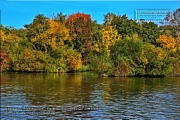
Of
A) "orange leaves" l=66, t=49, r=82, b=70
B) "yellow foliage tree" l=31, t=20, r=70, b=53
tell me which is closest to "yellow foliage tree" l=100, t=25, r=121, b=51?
"orange leaves" l=66, t=49, r=82, b=70

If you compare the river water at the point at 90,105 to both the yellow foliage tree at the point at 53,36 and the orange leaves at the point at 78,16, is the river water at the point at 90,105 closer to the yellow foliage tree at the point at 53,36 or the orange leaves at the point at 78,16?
the yellow foliage tree at the point at 53,36

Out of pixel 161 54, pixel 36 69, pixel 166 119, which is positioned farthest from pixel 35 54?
pixel 166 119

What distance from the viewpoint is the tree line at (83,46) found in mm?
51750

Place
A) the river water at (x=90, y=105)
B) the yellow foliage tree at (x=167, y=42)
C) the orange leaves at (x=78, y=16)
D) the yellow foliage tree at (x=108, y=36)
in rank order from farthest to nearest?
1. the orange leaves at (x=78, y=16)
2. the yellow foliage tree at (x=108, y=36)
3. the yellow foliage tree at (x=167, y=42)
4. the river water at (x=90, y=105)

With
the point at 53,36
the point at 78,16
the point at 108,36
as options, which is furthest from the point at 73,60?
the point at 78,16

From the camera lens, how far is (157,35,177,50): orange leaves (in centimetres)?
6241

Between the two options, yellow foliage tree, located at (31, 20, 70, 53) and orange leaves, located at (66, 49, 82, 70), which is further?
yellow foliage tree, located at (31, 20, 70, 53)

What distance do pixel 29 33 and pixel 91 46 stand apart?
40.5 ft

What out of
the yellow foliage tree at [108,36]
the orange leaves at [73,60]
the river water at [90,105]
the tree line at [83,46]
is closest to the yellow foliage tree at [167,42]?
the tree line at [83,46]

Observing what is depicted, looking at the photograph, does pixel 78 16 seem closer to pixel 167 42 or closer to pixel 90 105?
pixel 167 42

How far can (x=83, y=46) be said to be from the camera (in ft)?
216

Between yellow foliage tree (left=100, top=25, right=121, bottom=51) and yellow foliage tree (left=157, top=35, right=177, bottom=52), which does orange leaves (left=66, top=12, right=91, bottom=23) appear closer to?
yellow foliage tree (left=100, top=25, right=121, bottom=51)

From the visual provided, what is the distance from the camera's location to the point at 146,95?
2848cm

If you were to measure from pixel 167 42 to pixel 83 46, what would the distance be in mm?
16091
